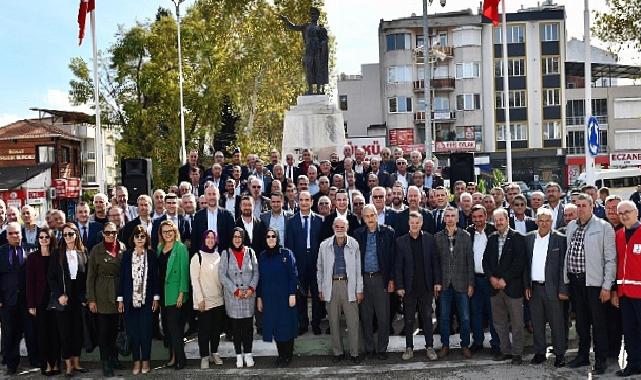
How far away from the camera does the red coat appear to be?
686 centimetres

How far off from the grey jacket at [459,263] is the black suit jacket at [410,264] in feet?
0.28

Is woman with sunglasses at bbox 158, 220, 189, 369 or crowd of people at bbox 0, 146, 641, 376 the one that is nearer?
crowd of people at bbox 0, 146, 641, 376

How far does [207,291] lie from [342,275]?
1.62 m

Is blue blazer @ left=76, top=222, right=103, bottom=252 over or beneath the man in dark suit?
over

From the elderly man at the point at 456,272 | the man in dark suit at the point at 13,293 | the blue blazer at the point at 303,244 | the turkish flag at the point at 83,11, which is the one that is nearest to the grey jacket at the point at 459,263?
the elderly man at the point at 456,272

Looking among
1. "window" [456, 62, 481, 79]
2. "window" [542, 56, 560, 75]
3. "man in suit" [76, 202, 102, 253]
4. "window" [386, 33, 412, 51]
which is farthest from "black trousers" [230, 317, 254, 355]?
"window" [542, 56, 560, 75]

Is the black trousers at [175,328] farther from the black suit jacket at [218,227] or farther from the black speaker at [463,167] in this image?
the black speaker at [463,167]

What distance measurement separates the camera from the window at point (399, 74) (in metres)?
50.8

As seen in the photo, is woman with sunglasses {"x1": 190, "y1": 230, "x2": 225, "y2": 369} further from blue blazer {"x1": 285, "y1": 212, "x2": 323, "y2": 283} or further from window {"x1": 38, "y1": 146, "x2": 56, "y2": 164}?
window {"x1": 38, "y1": 146, "x2": 56, "y2": 164}

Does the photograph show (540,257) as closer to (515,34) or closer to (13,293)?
(13,293)

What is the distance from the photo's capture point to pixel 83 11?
16.5 metres

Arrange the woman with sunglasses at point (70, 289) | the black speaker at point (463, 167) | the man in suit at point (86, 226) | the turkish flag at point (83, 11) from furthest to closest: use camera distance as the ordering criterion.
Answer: the turkish flag at point (83, 11), the black speaker at point (463, 167), the man in suit at point (86, 226), the woman with sunglasses at point (70, 289)

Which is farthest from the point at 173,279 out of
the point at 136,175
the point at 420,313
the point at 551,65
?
the point at 551,65

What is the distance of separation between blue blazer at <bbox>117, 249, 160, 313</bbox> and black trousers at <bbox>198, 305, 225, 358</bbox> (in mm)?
635
